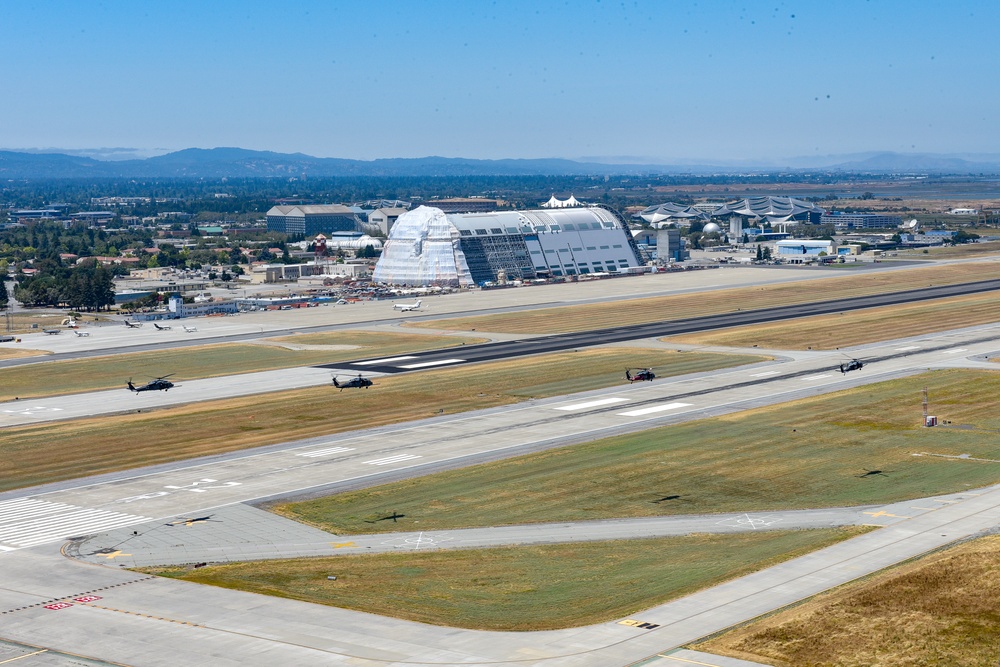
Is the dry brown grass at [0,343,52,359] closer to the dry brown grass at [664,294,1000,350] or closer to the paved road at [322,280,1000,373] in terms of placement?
the paved road at [322,280,1000,373]

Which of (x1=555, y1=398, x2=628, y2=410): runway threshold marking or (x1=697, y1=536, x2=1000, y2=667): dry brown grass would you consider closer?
(x1=697, y1=536, x2=1000, y2=667): dry brown grass

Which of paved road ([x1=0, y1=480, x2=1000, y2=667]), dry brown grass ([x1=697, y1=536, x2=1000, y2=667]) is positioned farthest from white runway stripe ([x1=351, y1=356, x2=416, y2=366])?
dry brown grass ([x1=697, y1=536, x2=1000, y2=667])

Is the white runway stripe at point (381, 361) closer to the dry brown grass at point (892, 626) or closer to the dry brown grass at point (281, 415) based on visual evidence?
the dry brown grass at point (281, 415)

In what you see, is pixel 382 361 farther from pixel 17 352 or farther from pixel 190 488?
pixel 190 488

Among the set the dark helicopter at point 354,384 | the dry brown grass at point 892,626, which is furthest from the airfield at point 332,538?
the dark helicopter at point 354,384

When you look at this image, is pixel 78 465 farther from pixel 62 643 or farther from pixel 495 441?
pixel 62 643

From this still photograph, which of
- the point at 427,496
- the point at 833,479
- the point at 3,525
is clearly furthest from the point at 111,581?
the point at 833,479
